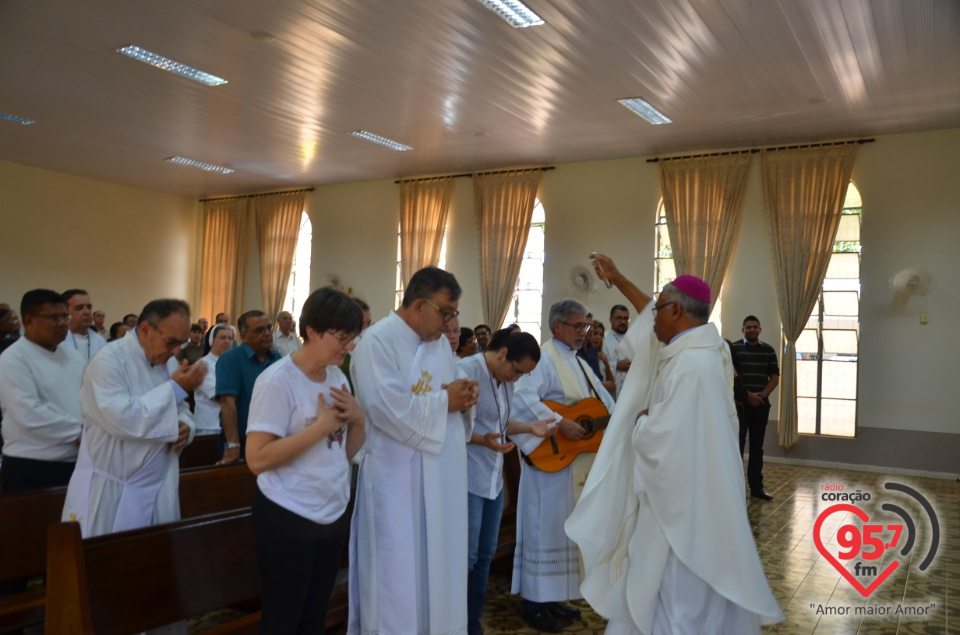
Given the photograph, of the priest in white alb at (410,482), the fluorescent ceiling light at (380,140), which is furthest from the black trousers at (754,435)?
the fluorescent ceiling light at (380,140)

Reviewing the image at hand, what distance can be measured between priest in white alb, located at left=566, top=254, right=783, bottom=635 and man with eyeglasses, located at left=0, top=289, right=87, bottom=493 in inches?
97.5

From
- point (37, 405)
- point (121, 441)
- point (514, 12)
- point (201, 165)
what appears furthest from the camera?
point (201, 165)

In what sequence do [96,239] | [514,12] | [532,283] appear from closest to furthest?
[514,12]
[532,283]
[96,239]

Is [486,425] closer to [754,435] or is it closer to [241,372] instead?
[241,372]

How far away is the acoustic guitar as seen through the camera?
4641 mm

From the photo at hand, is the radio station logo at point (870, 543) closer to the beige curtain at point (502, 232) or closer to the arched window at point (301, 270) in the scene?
the beige curtain at point (502, 232)

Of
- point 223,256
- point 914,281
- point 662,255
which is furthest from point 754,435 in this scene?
point 223,256

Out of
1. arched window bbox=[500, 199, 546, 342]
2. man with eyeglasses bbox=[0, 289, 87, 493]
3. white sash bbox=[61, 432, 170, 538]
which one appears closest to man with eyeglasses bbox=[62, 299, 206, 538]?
white sash bbox=[61, 432, 170, 538]

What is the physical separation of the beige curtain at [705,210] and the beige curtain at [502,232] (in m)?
2.38

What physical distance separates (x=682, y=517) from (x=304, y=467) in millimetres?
1537

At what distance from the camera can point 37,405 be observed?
3.89 meters

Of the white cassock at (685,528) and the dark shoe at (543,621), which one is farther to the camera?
the dark shoe at (543,621)

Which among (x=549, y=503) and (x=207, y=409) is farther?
(x=207, y=409)

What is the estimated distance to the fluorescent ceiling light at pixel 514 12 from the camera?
7.12 metres
